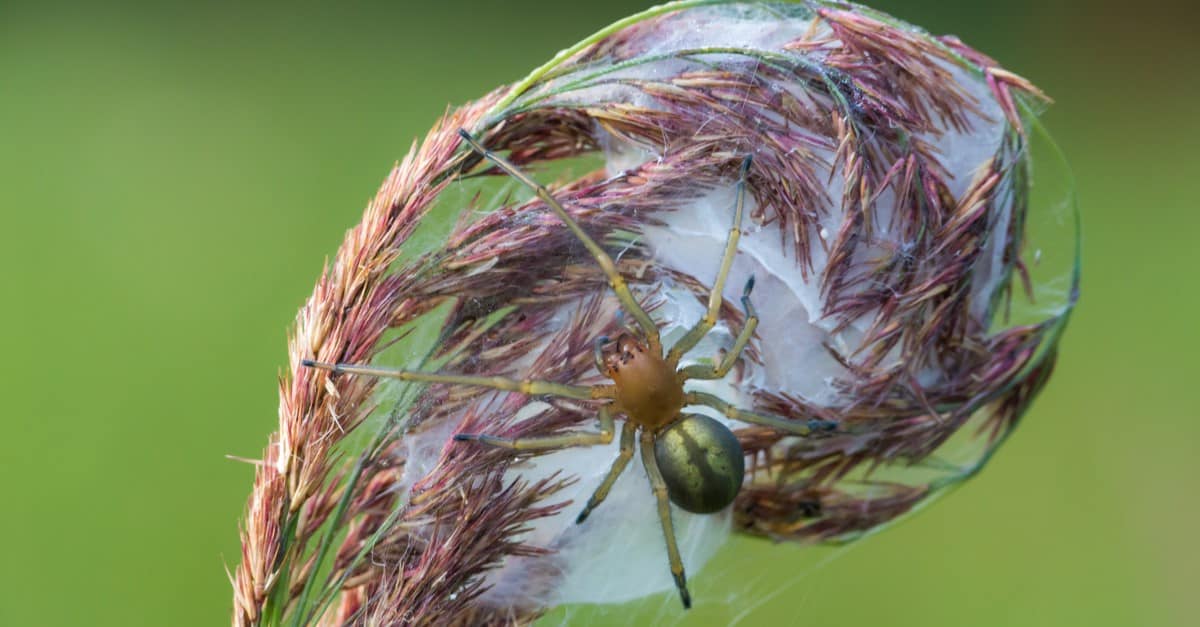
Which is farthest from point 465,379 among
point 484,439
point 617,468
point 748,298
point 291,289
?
point 291,289

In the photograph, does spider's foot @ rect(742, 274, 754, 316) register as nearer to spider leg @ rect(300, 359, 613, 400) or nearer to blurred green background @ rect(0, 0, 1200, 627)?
spider leg @ rect(300, 359, 613, 400)

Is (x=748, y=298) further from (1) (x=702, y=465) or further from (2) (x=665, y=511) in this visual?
(2) (x=665, y=511)

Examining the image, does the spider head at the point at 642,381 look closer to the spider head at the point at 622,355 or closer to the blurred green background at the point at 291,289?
the spider head at the point at 622,355

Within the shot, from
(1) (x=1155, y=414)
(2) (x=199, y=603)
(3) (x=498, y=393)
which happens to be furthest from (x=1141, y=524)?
(2) (x=199, y=603)

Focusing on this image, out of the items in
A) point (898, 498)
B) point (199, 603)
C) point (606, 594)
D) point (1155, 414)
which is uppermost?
point (898, 498)

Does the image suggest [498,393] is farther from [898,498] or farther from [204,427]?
[204,427]

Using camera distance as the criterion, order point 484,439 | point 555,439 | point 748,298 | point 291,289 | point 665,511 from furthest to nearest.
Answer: point 291,289
point 665,511
point 748,298
point 555,439
point 484,439
